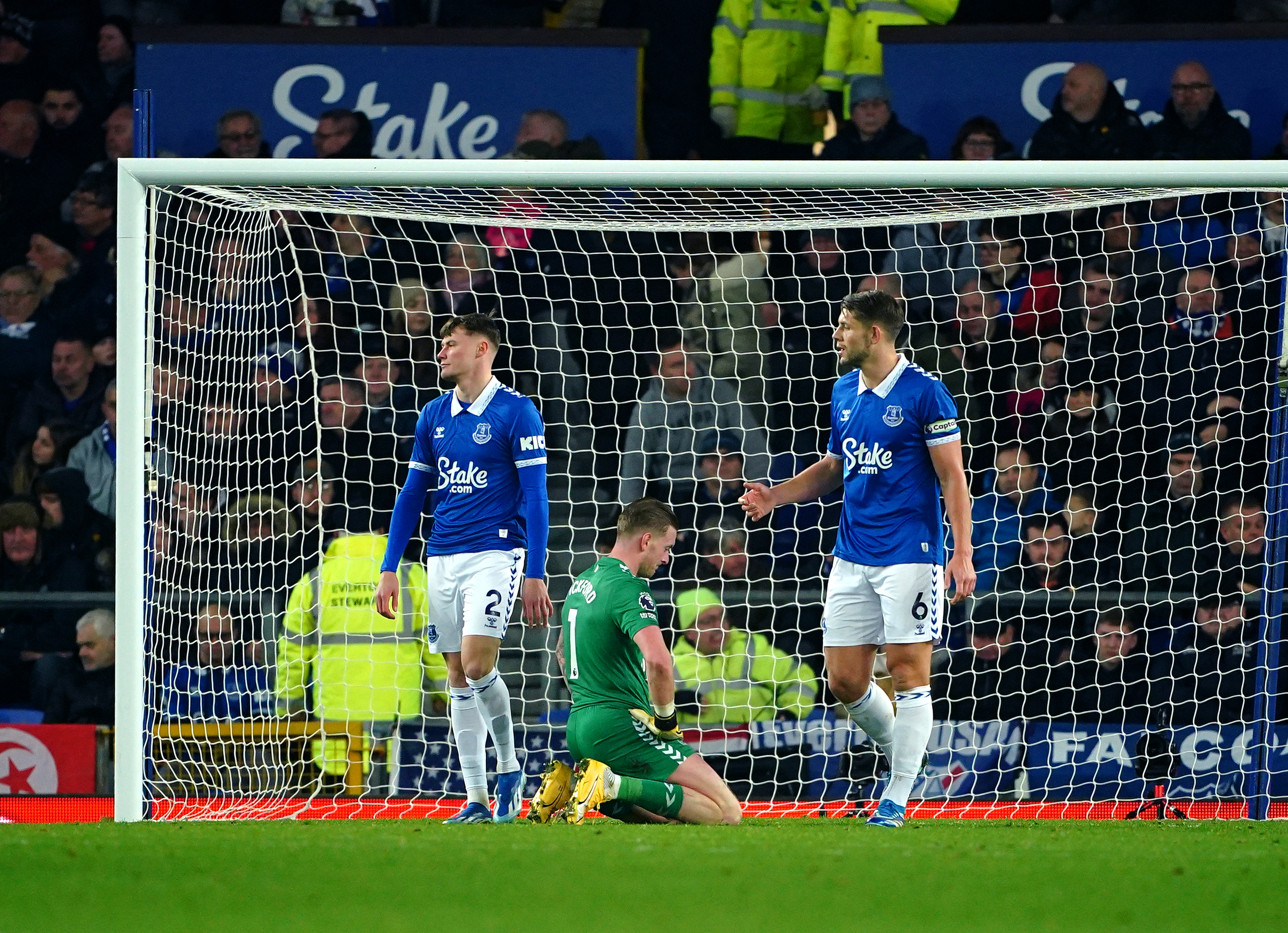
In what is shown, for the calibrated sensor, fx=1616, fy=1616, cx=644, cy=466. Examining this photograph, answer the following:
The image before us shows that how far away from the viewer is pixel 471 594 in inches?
239

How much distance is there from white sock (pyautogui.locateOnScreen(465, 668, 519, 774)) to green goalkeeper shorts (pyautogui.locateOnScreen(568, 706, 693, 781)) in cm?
45

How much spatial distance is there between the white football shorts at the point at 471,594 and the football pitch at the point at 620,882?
1.32m

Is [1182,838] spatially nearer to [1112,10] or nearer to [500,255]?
[500,255]

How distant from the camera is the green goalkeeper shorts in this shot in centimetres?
576

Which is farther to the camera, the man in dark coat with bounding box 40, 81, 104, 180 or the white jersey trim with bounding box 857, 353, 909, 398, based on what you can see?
the man in dark coat with bounding box 40, 81, 104, 180

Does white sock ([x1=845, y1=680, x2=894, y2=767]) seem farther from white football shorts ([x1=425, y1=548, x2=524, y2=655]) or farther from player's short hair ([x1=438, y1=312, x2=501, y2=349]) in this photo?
Result: player's short hair ([x1=438, y1=312, x2=501, y2=349])

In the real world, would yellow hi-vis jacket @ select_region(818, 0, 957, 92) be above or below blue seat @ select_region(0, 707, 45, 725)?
above

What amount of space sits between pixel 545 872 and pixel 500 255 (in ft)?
16.4

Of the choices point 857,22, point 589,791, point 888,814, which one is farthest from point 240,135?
point 888,814

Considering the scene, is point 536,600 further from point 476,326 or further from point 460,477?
point 476,326

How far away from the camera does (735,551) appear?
812 centimetres

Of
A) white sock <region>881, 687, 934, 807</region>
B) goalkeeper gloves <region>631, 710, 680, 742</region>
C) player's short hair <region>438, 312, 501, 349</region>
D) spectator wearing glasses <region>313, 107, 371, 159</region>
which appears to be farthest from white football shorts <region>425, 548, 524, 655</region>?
spectator wearing glasses <region>313, 107, 371, 159</region>

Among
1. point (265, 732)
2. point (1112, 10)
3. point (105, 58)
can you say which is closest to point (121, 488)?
point (265, 732)

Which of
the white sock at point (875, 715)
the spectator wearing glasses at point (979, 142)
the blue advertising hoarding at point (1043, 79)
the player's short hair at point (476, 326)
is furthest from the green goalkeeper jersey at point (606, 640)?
the blue advertising hoarding at point (1043, 79)
